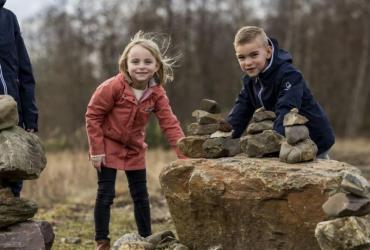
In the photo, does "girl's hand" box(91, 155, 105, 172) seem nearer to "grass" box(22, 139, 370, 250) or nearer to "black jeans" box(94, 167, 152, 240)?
"black jeans" box(94, 167, 152, 240)

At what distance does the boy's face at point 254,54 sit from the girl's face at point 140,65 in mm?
676

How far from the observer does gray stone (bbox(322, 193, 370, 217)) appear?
11.3 feet

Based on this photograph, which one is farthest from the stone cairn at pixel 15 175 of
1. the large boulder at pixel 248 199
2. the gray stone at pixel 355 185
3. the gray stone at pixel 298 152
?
the gray stone at pixel 355 185

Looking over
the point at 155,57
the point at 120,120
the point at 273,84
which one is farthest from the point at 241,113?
the point at 120,120

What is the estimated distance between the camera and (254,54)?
15.2ft

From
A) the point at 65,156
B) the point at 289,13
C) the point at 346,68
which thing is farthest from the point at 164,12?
the point at 65,156

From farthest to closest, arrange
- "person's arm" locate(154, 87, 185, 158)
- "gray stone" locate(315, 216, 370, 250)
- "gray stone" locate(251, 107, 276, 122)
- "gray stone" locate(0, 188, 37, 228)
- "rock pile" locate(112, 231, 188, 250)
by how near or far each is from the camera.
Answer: "person's arm" locate(154, 87, 185, 158)
"gray stone" locate(251, 107, 276, 122)
"rock pile" locate(112, 231, 188, 250)
"gray stone" locate(0, 188, 37, 228)
"gray stone" locate(315, 216, 370, 250)

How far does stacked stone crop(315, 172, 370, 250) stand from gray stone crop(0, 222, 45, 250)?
1.76 m

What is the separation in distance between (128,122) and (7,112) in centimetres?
104

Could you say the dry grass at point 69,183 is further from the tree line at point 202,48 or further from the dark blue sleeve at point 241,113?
the tree line at point 202,48

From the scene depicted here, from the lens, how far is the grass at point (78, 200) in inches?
244

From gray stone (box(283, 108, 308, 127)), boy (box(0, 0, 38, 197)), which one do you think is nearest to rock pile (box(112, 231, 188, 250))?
boy (box(0, 0, 38, 197))

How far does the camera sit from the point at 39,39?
23.3 meters

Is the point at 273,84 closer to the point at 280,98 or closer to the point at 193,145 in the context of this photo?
the point at 280,98
